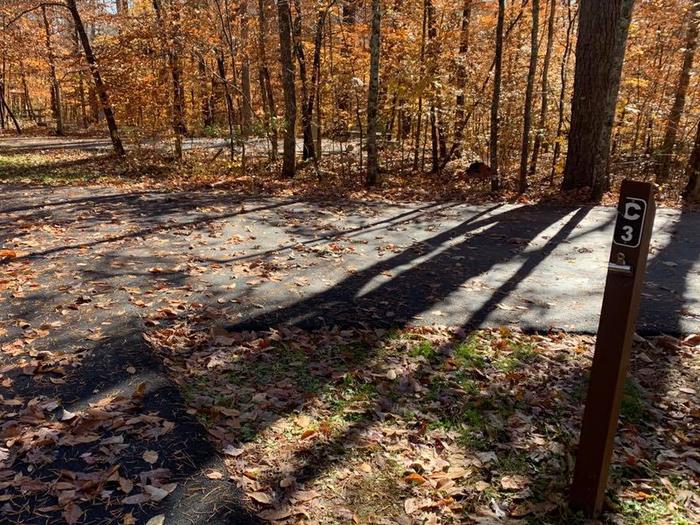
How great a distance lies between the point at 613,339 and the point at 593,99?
925 cm

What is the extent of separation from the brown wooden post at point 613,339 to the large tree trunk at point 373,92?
940 centimetres

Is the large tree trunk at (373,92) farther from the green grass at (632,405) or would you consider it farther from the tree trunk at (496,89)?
the green grass at (632,405)

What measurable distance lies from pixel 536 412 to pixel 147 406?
8.95 feet

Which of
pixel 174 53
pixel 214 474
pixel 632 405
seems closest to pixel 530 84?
pixel 632 405

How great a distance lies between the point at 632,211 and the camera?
2.22m

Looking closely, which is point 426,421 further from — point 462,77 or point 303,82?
point 303,82

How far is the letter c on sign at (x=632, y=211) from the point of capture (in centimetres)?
221

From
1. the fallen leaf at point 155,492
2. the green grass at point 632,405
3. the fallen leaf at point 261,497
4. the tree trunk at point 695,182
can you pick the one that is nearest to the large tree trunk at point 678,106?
the tree trunk at point 695,182

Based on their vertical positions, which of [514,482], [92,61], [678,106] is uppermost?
[92,61]

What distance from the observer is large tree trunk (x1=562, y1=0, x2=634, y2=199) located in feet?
31.3

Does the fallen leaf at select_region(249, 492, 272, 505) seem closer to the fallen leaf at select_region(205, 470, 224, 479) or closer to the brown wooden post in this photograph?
the fallen leaf at select_region(205, 470, 224, 479)

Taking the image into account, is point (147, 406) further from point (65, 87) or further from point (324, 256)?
point (65, 87)

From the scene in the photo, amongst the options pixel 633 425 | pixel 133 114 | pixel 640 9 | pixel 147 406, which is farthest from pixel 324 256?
pixel 640 9

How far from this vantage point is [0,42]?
52.3ft
